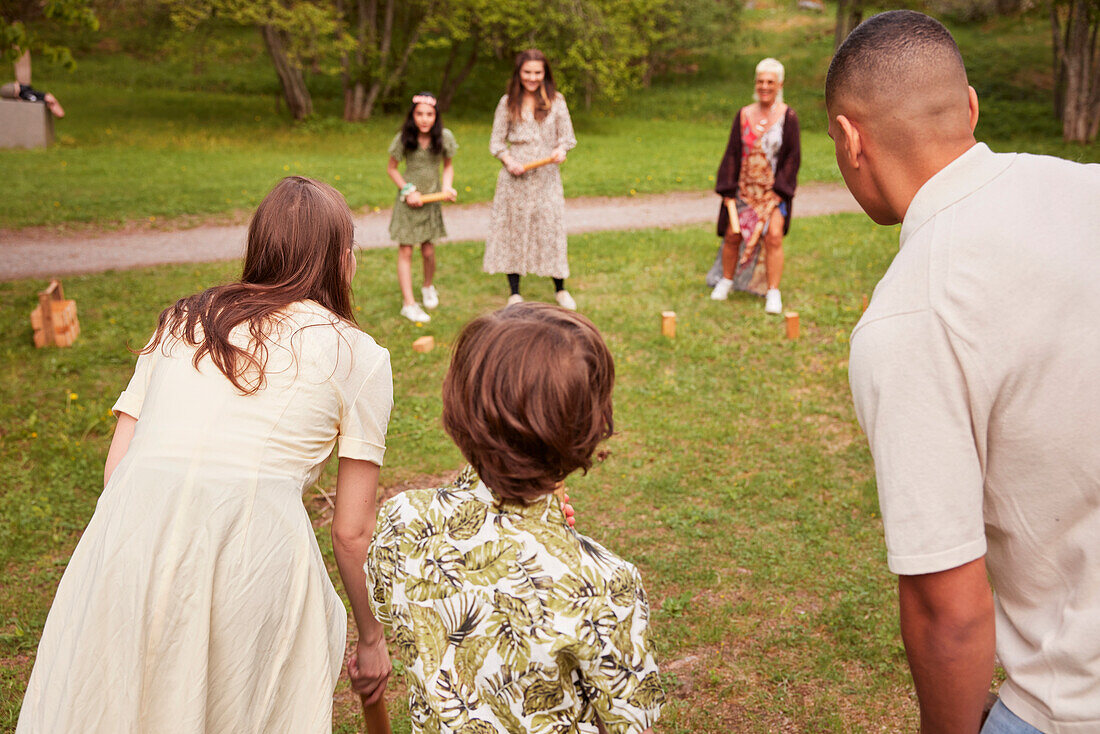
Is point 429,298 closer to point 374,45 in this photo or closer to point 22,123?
point 22,123

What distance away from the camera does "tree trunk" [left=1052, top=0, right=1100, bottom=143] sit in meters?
20.1

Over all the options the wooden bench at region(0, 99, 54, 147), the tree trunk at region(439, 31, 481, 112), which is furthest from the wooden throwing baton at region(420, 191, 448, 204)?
the tree trunk at region(439, 31, 481, 112)

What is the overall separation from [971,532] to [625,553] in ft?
10.5

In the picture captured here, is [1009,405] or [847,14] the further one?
[847,14]

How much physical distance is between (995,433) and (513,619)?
35.6 inches

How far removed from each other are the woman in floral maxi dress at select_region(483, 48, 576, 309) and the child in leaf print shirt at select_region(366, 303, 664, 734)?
6187 millimetres

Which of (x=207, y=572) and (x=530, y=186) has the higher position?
(x=530, y=186)

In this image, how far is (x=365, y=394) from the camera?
89.4 inches

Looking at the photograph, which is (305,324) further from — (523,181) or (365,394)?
(523,181)

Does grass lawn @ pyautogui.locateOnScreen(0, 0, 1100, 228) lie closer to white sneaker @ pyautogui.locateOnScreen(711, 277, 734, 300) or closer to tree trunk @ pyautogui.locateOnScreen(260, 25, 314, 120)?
tree trunk @ pyautogui.locateOnScreen(260, 25, 314, 120)

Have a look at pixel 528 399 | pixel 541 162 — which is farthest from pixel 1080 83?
pixel 528 399

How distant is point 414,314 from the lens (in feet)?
26.4

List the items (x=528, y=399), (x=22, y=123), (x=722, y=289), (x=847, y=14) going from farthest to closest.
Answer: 1. (x=847, y=14)
2. (x=22, y=123)
3. (x=722, y=289)
4. (x=528, y=399)

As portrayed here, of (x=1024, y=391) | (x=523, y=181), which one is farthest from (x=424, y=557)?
(x=523, y=181)
